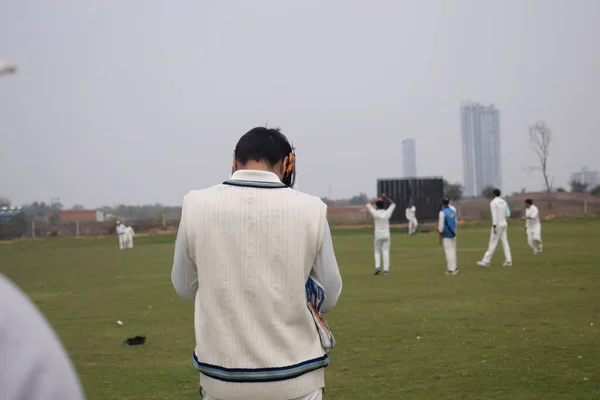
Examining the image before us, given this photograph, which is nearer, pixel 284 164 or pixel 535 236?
pixel 284 164

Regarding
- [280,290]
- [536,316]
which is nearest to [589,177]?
[536,316]

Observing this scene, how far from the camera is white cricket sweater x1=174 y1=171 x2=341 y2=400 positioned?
3.55 meters

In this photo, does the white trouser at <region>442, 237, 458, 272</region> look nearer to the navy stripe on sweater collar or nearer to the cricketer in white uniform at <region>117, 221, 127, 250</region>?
the navy stripe on sweater collar

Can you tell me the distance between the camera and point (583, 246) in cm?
3097

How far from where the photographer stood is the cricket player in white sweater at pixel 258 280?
3.55 meters

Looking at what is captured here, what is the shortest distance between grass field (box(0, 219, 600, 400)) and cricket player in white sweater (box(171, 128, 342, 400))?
4566 mm

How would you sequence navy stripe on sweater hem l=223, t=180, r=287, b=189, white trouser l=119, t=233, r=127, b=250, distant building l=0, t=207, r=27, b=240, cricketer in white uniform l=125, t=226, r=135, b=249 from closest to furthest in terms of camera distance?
navy stripe on sweater hem l=223, t=180, r=287, b=189 → cricketer in white uniform l=125, t=226, r=135, b=249 → white trouser l=119, t=233, r=127, b=250 → distant building l=0, t=207, r=27, b=240

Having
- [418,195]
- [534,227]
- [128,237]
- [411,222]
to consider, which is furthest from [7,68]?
[418,195]

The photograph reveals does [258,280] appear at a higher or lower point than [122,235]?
higher

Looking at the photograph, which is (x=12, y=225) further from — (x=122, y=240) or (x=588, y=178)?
(x=588, y=178)

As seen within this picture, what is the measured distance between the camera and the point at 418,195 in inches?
2402

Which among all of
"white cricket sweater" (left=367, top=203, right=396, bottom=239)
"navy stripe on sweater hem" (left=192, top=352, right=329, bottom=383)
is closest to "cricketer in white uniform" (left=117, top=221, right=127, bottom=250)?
"white cricket sweater" (left=367, top=203, right=396, bottom=239)

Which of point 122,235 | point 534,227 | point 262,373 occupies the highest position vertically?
point 262,373

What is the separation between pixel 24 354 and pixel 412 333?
35.5ft
